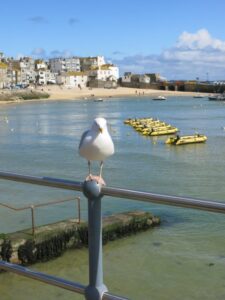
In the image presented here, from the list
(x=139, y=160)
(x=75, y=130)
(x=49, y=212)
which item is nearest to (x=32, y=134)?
(x=75, y=130)

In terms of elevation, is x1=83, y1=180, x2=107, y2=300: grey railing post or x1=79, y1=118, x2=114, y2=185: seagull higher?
x1=79, y1=118, x2=114, y2=185: seagull

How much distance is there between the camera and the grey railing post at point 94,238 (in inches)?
98.7

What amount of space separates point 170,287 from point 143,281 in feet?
2.05

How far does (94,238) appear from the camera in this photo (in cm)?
257

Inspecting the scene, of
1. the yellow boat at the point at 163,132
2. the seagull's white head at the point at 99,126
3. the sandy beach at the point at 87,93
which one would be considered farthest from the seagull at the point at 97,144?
the sandy beach at the point at 87,93

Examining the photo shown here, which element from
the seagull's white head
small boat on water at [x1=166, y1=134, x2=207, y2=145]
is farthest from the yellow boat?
the seagull's white head

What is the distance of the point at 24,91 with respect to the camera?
170 metres

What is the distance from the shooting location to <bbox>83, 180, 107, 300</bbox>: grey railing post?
8.22ft

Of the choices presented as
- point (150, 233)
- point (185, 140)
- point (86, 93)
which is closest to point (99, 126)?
point (150, 233)

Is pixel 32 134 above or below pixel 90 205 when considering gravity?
below

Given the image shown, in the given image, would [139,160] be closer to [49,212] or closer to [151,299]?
[49,212]

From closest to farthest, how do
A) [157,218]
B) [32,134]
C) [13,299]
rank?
[13,299]
[157,218]
[32,134]

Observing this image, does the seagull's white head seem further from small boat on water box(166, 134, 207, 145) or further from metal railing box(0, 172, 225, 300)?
small boat on water box(166, 134, 207, 145)

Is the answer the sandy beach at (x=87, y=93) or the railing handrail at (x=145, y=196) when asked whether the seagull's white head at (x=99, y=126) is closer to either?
the railing handrail at (x=145, y=196)
